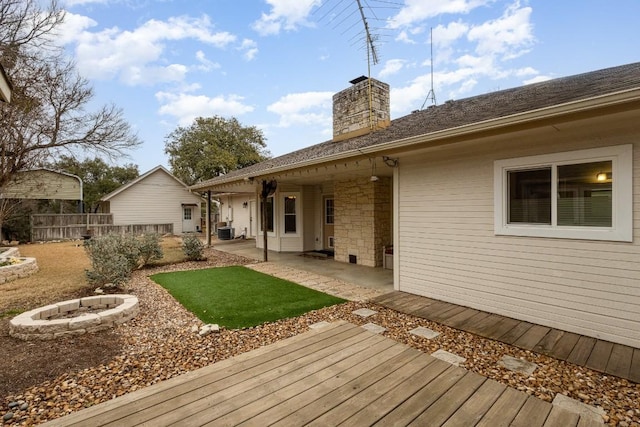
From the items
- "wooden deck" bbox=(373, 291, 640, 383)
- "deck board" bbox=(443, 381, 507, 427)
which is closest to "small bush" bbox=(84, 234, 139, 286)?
"wooden deck" bbox=(373, 291, 640, 383)

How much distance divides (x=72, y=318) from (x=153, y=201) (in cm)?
1822

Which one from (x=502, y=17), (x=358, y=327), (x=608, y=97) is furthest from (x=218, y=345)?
(x=502, y=17)

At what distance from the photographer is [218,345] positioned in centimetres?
344

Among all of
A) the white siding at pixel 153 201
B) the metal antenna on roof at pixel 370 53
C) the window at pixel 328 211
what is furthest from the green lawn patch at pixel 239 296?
the white siding at pixel 153 201

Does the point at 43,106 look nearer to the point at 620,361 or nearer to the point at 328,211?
the point at 328,211

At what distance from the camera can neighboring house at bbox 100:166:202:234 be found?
19109 mm

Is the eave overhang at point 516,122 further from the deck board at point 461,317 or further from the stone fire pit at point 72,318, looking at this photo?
the stone fire pit at point 72,318

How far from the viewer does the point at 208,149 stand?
26.8 metres

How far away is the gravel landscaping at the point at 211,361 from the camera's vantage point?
7.72ft

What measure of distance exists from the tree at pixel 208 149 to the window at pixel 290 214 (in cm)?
1767

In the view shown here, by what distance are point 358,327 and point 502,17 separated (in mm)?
9296

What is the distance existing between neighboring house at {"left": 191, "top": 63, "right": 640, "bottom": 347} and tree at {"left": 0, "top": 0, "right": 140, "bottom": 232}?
27.4 feet

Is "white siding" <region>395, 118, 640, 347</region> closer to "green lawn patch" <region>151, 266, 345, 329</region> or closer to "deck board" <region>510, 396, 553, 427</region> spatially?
"green lawn patch" <region>151, 266, 345, 329</region>

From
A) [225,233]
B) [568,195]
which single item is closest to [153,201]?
[225,233]
